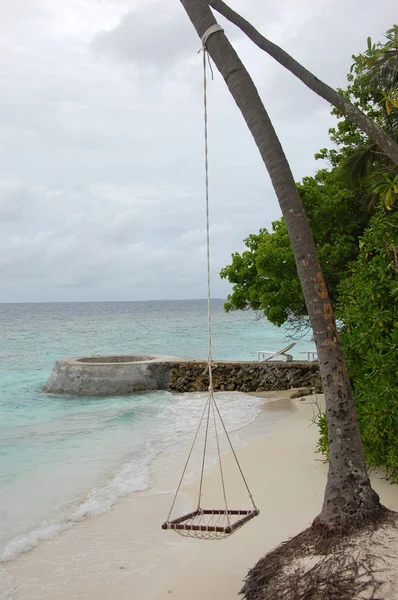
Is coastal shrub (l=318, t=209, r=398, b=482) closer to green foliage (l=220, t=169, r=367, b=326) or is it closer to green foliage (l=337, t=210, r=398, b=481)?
green foliage (l=337, t=210, r=398, b=481)

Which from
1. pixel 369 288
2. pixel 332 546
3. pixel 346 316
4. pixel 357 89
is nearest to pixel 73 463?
pixel 346 316

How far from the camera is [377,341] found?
5.25 metres

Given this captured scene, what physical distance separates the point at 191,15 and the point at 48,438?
951 centimetres

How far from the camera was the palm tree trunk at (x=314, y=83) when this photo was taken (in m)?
3.69

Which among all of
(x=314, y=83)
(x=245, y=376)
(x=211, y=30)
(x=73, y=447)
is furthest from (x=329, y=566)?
(x=245, y=376)

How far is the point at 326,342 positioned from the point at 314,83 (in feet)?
5.67

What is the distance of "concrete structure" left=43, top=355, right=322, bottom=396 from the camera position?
55.2ft

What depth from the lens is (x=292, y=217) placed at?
389 cm

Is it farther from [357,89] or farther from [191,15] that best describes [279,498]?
[357,89]

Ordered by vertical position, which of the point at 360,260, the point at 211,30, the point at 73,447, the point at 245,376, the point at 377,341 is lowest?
the point at 73,447

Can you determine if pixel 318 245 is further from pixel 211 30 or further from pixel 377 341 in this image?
pixel 211 30

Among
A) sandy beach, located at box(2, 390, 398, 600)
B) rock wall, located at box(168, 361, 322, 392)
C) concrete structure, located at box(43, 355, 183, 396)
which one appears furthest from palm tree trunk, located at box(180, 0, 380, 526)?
concrete structure, located at box(43, 355, 183, 396)

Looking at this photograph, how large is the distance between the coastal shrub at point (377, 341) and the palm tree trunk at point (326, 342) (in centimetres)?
129

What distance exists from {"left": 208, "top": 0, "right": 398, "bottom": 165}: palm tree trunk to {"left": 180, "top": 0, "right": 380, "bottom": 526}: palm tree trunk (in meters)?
0.28
